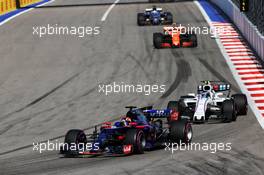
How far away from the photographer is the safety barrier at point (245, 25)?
116ft

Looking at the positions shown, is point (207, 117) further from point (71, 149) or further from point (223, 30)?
point (223, 30)

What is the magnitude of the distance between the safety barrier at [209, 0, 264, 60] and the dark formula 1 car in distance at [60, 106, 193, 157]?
15703 mm

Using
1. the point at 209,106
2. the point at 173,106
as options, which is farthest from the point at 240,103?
the point at 173,106

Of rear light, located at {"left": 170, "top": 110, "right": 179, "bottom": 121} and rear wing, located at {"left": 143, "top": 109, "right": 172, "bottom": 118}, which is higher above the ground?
rear wing, located at {"left": 143, "top": 109, "right": 172, "bottom": 118}

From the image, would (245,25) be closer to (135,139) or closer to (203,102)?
(203,102)

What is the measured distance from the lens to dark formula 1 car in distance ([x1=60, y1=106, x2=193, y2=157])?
18.3m

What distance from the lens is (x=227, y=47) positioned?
38312 millimetres

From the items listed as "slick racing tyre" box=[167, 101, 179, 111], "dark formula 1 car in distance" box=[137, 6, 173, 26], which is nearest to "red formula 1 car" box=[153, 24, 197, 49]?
"dark formula 1 car in distance" box=[137, 6, 173, 26]

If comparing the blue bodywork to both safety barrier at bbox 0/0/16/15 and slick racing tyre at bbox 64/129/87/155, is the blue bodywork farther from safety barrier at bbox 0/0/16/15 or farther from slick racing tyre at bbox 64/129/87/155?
safety barrier at bbox 0/0/16/15

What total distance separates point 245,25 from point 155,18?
682 centimetres

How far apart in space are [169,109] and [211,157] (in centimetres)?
380

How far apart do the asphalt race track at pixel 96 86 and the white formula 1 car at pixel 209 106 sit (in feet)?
1.33

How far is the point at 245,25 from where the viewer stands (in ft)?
132

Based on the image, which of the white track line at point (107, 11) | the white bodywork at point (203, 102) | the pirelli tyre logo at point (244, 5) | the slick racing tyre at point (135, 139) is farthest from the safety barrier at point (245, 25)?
the slick racing tyre at point (135, 139)
